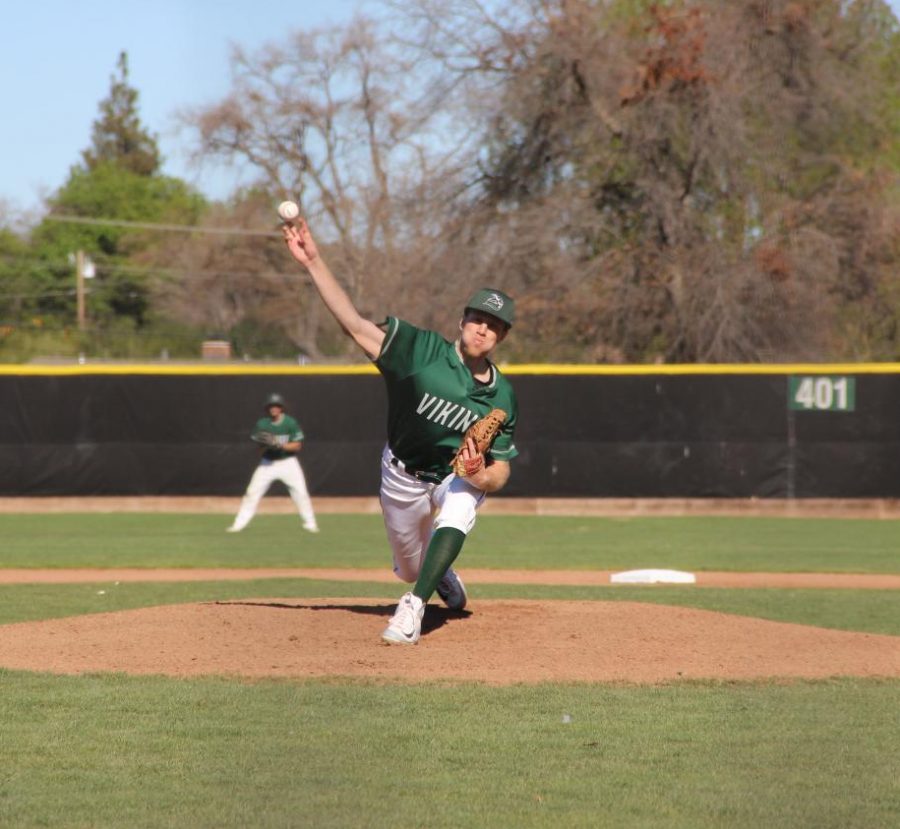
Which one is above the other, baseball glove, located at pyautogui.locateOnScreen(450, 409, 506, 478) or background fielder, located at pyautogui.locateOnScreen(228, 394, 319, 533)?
baseball glove, located at pyautogui.locateOnScreen(450, 409, 506, 478)

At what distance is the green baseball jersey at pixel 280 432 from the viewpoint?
18344 mm

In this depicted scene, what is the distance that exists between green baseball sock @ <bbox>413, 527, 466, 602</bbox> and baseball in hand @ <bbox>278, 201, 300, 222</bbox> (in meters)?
1.74

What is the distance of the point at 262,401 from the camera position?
2311cm

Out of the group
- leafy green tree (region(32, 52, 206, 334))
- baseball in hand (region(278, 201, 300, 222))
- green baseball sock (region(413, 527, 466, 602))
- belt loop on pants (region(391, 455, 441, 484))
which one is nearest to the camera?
baseball in hand (region(278, 201, 300, 222))

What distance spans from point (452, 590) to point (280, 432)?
10.3 meters

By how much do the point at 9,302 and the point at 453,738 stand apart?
64027 mm

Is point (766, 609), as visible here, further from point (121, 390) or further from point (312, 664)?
point (121, 390)

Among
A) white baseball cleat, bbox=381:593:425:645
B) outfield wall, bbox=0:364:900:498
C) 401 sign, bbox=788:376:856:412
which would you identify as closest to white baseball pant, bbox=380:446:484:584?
white baseball cleat, bbox=381:593:425:645

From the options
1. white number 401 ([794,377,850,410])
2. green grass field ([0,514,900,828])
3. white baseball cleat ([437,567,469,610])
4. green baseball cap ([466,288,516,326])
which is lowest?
white number 401 ([794,377,850,410])

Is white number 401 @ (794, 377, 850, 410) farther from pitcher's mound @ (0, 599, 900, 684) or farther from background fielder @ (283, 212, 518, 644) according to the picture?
background fielder @ (283, 212, 518, 644)

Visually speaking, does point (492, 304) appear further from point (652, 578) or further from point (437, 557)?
point (652, 578)

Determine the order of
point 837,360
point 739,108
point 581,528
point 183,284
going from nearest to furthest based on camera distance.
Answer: point 581,528 → point 739,108 → point 837,360 → point 183,284

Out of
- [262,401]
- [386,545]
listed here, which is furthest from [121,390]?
[386,545]

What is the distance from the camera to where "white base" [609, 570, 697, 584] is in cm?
1324
